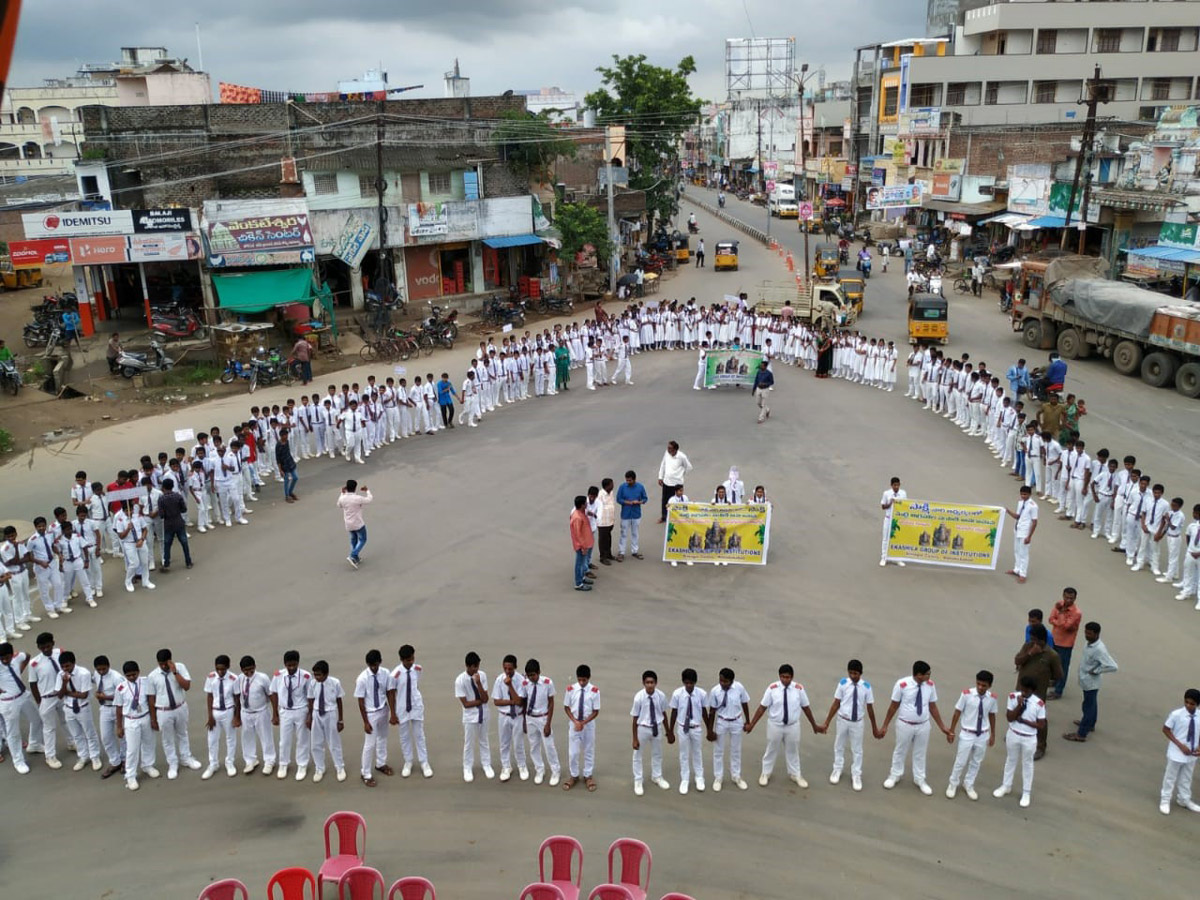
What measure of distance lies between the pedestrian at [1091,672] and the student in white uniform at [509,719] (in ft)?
18.9

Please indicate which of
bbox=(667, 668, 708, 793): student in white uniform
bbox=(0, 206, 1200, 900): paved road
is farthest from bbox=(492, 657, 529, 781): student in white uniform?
bbox=(667, 668, 708, 793): student in white uniform

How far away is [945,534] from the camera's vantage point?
14.2m

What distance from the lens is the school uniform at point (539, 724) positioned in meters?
9.26

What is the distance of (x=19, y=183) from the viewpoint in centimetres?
5347

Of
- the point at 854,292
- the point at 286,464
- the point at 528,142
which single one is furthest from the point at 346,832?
the point at 528,142

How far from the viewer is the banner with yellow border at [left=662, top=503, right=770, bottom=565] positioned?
14344 mm

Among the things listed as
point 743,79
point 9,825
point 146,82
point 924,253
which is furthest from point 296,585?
point 743,79

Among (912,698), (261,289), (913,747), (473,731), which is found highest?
(261,289)

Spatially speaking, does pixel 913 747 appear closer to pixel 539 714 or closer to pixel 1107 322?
pixel 539 714

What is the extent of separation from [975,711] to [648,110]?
144ft

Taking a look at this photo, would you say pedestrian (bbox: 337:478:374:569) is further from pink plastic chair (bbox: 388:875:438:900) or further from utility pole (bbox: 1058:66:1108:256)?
utility pole (bbox: 1058:66:1108:256)

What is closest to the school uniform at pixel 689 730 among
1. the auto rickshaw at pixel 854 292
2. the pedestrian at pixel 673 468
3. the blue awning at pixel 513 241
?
the pedestrian at pixel 673 468

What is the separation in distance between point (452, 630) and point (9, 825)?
522 cm

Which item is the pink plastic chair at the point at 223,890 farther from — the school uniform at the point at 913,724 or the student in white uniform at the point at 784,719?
the school uniform at the point at 913,724
